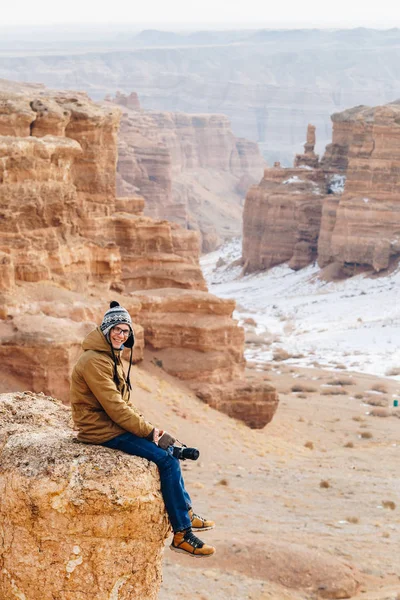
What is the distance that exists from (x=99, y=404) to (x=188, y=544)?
1094 millimetres

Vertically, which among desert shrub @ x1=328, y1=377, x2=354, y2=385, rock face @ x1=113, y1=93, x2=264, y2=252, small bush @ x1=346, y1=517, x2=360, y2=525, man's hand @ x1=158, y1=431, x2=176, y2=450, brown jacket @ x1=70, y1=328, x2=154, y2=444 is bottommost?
rock face @ x1=113, y1=93, x2=264, y2=252

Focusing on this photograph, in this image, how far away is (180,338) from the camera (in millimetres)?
22547

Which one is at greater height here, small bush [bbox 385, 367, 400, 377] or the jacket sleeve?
the jacket sleeve

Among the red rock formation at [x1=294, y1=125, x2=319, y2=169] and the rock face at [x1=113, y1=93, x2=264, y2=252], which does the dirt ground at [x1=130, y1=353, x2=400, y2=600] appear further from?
the rock face at [x1=113, y1=93, x2=264, y2=252]

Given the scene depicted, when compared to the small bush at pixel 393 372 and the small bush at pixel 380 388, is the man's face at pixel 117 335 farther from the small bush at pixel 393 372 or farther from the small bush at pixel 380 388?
the small bush at pixel 393 372

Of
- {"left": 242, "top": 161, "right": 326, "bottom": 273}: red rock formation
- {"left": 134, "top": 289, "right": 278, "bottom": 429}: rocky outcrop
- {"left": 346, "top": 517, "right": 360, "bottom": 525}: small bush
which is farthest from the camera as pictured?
{"left": 242, "top": 161, "right": 326, "bottom": 273}: red rock formation

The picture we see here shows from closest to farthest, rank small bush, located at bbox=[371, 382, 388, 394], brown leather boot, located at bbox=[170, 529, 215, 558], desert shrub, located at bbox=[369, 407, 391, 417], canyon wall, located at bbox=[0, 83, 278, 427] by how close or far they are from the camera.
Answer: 1. brown leather boot, located at bbox=[170, 529, 215, 558]
2. canyon wall, located at bbox=[0, 83, 278, 427]
3. desert shrub, located at bbox=[369, 407, 391, 417]
4. small bush, located at bbox=[371, 382, 388, 394]

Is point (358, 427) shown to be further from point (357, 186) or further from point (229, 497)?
point (357, 186)

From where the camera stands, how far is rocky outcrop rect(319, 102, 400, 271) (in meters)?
57.0

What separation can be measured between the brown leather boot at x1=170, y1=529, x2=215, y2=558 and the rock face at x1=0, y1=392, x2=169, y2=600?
13cm

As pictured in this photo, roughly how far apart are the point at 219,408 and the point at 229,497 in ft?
22.1

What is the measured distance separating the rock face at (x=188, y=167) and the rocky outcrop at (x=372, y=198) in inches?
1064

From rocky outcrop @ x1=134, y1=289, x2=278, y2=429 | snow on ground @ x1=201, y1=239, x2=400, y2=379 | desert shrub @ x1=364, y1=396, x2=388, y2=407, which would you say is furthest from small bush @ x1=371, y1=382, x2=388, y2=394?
rocky outcrop @ x1=134, y1=289, x2=278, y2=429

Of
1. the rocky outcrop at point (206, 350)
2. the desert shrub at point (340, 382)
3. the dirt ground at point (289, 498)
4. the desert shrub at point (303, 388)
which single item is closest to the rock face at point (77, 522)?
the dirt ground at point (289, 498)
